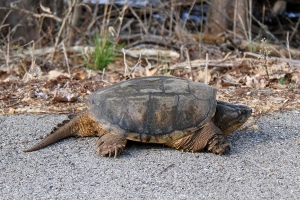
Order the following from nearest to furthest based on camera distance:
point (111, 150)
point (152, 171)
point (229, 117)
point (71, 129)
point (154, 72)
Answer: point (152, 171) → point (111, 150) → point (229, 117) → point (71, 129) → point (154, 72)

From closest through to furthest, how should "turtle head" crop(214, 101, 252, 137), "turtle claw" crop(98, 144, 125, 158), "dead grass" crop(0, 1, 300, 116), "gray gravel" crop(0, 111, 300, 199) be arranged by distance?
"gray gravel" crop(0, 111, 300, 199), "turtle claw" crop(98, 144, 125, 158), "turtle head" crop(214, 101, 252, 137), "dead grass" crop(0, 1, 300, 116)

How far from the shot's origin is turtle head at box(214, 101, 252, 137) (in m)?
3.67

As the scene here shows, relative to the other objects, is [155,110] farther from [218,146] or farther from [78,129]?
[78,129]

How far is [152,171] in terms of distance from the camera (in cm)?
316

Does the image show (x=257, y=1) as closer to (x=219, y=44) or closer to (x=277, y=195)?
(x=219, y=44)

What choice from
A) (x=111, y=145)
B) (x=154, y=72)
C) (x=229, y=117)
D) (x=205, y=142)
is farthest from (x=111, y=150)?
(x=154, y=72)

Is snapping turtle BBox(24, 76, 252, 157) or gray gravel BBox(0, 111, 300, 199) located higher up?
snapping turtle BBox(24, 76, 252, 157)

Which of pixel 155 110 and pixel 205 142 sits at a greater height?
pixel 155 110

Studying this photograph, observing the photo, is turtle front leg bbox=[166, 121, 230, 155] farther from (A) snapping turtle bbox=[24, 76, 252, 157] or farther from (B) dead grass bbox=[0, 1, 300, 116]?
(B) dead grass bbox=[0, 1, 300, 116]

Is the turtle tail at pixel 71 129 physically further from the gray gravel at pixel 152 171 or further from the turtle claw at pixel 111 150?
the turtle claw at pixel 111 150

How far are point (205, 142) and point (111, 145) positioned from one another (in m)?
0.63

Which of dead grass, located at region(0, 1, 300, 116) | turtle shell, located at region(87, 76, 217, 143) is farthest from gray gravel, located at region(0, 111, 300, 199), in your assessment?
dead grass, located at region(0, 1, 300, 116)

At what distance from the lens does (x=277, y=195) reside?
9.30 feet

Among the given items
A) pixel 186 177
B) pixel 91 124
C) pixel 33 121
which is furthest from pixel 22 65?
pixel 186 177
